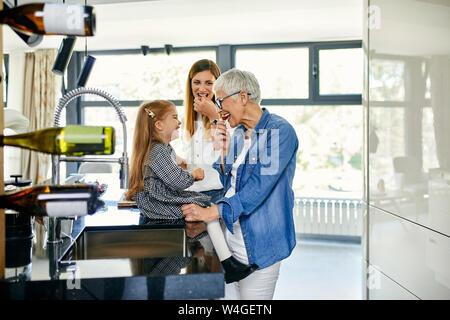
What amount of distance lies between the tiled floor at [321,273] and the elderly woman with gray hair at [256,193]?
170cm

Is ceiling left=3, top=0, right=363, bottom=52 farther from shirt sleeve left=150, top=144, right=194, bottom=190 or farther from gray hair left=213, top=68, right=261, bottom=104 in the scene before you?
shirt sleeve left=150, top=144, right=194, bottom=190

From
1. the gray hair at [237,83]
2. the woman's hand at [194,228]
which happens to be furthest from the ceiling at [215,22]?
the woman's hand at [194,228]

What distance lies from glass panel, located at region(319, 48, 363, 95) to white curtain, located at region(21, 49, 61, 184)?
141 inches

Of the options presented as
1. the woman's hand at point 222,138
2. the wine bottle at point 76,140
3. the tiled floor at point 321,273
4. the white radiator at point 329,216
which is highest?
the woman's hand at point 222,138

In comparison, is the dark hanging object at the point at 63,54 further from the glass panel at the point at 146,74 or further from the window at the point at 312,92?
the glass panel at the point at 146,74

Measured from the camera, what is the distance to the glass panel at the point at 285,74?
16.2 feet

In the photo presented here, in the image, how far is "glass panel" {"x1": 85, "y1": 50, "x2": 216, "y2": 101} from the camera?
5.13m

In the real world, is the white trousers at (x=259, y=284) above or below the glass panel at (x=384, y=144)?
below

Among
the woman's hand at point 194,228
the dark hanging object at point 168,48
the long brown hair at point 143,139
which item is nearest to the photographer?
the woman's hand at point 194,228

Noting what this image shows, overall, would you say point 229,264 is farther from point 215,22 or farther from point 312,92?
point 312,92

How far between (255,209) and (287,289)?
6.86 ft
